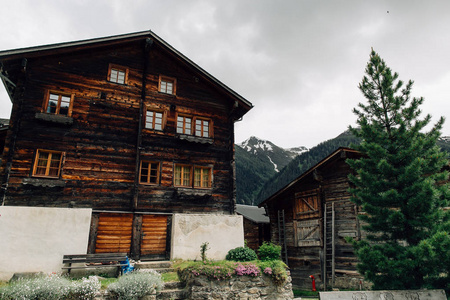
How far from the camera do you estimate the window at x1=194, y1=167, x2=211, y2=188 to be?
16094 millimetres

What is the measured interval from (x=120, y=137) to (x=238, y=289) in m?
8.99

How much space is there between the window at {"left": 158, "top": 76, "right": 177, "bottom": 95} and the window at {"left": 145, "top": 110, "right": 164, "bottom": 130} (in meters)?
1.46

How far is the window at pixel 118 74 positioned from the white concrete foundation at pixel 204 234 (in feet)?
25.2

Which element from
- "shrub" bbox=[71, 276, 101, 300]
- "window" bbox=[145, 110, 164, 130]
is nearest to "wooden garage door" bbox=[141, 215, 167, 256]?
"shrub" bbox=[71, 276, 101, 300]

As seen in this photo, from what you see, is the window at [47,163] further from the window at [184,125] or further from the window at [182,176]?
the window at [184,125]

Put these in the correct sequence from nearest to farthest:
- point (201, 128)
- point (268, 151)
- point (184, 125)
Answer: point (184, 125) → point (201, 128) → point (268, 151)

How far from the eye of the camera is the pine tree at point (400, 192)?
11133 mm

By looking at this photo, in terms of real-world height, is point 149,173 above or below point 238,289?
above

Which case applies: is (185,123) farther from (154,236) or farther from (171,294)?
(171,294)

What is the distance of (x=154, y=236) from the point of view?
1434 cm

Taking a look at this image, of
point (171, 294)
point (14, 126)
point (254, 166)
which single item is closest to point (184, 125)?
point (14, 126)

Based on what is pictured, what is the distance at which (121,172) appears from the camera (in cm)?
1428

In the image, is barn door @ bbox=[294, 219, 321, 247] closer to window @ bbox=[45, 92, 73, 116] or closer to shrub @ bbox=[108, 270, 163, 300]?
shrub @ bbox=[108, 270, 163, 300]

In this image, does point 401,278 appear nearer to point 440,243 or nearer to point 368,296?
point 440,243
